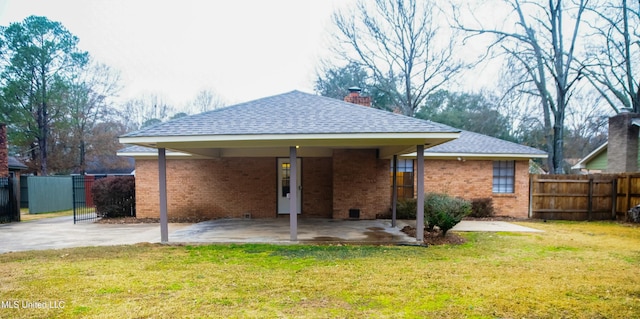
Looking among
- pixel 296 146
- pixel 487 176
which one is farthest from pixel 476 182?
pixel 296 146

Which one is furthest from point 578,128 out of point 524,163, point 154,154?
point 154,154

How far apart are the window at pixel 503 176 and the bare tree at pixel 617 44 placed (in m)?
7.87

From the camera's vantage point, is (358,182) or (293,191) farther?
(358,182)

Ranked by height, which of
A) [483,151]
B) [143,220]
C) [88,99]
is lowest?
[143,220]

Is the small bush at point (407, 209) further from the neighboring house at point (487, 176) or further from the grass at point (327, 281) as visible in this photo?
the grass at point (327, 281)

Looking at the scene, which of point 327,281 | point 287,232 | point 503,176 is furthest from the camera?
point 503,176

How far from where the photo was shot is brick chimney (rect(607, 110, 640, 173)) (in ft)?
43.9

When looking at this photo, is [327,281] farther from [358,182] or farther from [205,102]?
[205,102]

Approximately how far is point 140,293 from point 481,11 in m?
18.8

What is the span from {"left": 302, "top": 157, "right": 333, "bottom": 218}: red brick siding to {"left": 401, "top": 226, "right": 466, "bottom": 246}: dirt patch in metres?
3.45

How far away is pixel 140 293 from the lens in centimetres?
431

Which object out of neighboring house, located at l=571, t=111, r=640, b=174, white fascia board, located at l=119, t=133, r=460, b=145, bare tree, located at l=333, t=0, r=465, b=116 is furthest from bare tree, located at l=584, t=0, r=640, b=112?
white fascia board, located at l=119, t=133, r=460, b=145

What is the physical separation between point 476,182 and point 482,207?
3.05 feet

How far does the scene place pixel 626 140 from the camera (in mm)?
13461
